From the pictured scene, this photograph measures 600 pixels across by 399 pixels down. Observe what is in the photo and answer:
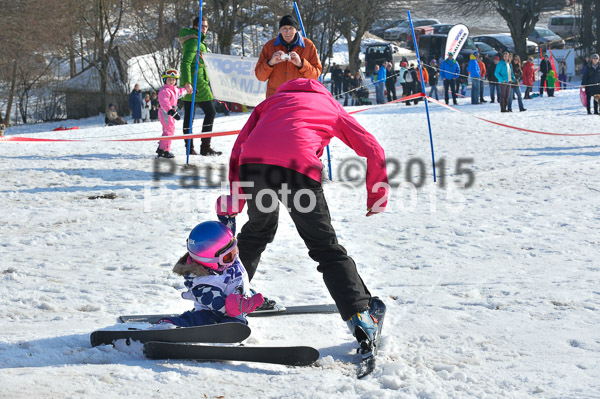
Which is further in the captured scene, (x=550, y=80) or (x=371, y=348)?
(x=550, y=80)

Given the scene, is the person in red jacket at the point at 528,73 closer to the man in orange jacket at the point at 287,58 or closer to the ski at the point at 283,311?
the man in orange jacket at the point at 287,58

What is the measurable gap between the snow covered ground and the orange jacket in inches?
55.7

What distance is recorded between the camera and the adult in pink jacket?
3385mm

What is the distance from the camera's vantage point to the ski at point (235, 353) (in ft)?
10.5

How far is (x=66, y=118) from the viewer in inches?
1230

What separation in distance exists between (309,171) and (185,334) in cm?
98

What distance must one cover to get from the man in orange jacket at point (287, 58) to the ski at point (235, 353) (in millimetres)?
4413

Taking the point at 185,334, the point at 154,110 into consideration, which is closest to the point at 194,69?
the point at 185,334

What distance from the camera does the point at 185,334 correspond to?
328 centimetres

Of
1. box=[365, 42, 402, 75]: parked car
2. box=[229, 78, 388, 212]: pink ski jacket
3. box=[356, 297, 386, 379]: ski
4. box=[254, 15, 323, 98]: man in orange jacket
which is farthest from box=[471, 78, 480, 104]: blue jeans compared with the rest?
box=[356, 297, 386, 379]: ski

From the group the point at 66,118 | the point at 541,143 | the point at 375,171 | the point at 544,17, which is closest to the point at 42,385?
the point at 375,171

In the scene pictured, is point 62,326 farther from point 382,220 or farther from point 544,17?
point 544,17

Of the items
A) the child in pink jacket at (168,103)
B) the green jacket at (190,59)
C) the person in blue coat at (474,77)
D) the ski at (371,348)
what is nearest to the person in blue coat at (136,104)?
the person in blue coat at (474,77)

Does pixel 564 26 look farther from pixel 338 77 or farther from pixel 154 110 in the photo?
pixel 154 110
